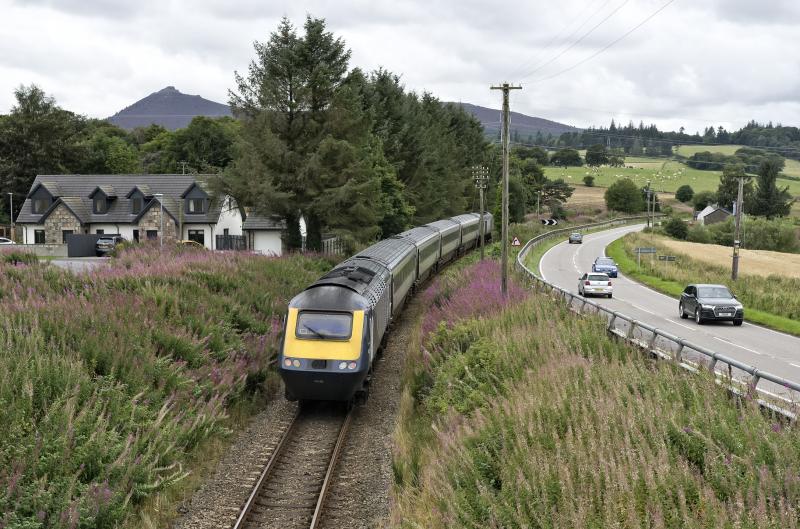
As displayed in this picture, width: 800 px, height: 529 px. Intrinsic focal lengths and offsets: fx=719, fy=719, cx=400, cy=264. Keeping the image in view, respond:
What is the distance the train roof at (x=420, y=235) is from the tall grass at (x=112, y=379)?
12.6 meters

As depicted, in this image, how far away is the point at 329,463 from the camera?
520 inches

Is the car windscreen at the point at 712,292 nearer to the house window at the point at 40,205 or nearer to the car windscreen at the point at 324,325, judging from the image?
the car windscreen at the point at 324,325

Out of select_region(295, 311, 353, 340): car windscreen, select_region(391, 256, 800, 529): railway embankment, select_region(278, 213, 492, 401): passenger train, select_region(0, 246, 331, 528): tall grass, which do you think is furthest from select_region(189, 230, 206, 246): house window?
select_region(391, 256, 800, 529): railway embankment

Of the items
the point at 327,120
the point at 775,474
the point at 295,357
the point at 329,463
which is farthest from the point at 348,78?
the point at 775,474

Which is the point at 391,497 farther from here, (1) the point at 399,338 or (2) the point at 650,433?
(1) the point at 399,338

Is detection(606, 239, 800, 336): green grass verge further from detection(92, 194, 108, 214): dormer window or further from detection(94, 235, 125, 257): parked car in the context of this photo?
detection(92, 194, 108, 214): dormer window

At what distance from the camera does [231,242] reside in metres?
57.5

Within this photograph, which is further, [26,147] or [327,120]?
[26,147]

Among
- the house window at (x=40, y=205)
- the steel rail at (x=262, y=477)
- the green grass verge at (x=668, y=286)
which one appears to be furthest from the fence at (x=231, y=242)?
the steel rail at (x=262, y=477)

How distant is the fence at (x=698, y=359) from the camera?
8641 millimetres

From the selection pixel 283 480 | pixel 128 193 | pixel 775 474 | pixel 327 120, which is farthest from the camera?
pixel 128 193

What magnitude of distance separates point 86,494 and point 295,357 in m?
6.14

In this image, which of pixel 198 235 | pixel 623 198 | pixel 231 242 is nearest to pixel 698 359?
pixel 231 242

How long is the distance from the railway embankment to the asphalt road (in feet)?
6.64
